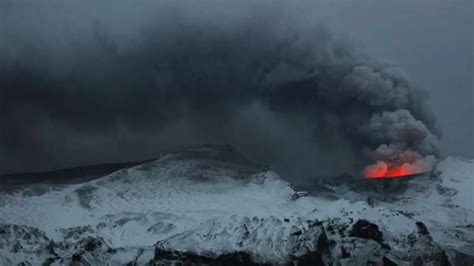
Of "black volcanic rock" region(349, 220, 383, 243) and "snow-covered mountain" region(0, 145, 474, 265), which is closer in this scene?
"snow-covered mountain" region(0, 145, 474, 265)

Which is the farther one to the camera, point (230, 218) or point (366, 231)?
point (230, 218)

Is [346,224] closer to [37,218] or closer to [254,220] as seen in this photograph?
[254,220]

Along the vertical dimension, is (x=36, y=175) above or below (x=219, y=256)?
above

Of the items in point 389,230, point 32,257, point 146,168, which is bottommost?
point 32,257

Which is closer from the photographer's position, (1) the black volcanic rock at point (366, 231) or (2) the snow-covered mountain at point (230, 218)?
(2) the snow-covered mountain at point (230, 218)

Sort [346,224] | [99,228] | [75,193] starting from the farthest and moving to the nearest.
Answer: [75,193]
[99,228]
[346,224]

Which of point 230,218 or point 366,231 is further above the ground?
point 230,218

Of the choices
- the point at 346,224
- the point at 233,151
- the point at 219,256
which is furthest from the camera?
the point at 233,151

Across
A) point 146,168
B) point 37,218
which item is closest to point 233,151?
point 146,168
